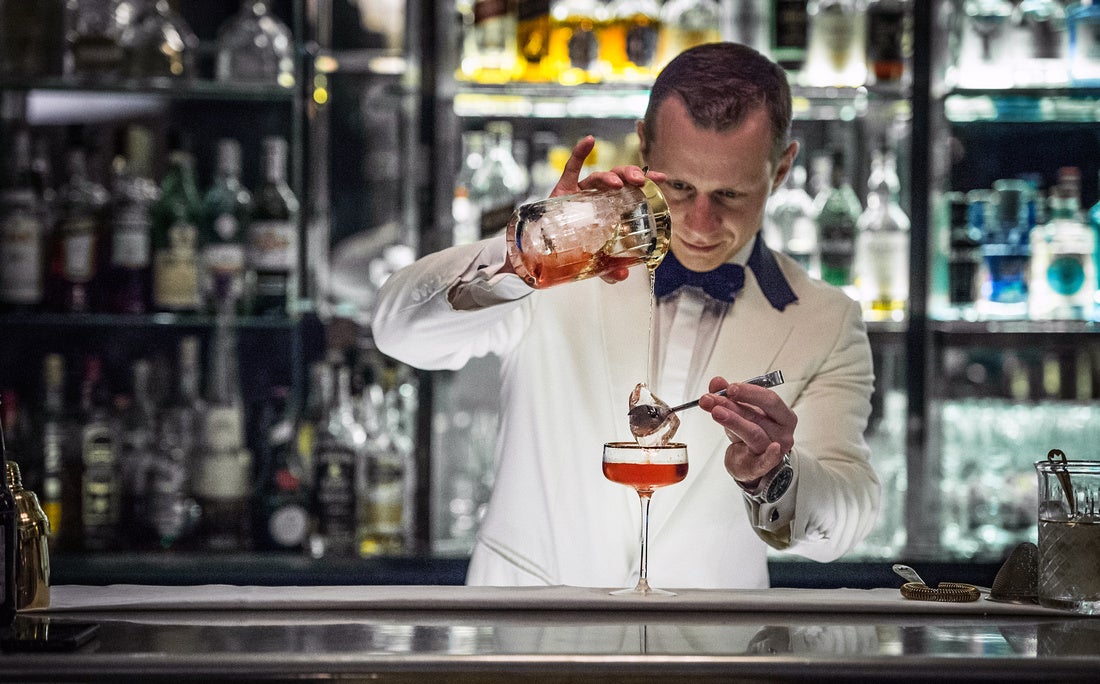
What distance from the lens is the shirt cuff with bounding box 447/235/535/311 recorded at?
1613 mm

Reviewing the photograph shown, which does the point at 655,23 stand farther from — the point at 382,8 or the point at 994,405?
the point at 994,405

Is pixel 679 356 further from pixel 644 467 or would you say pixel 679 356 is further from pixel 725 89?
pixel 644 467

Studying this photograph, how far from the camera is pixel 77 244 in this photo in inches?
108

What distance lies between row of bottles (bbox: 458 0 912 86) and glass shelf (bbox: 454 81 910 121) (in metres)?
0.03

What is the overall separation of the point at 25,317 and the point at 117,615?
160 cm

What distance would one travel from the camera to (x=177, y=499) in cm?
272

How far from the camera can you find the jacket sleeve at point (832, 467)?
1.64 metres

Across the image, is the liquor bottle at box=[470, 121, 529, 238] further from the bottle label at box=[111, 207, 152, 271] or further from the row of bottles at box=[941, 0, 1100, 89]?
the row of bottles at box=[941, 0, 1100, 89]

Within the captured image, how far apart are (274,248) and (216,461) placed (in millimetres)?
518

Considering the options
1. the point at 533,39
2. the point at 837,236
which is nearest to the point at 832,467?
the point at 837,236

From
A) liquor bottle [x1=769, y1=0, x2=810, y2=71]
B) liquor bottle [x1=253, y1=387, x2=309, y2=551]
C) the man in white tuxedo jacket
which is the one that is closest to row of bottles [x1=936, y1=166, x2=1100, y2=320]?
liquor bottle [x1=769, y1=0, x2=810, y2=71]

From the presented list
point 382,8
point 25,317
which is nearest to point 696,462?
point 382,8

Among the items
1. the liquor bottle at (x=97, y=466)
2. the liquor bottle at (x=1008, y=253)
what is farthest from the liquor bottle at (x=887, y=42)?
the liquor bottle at (x=97, y=466)

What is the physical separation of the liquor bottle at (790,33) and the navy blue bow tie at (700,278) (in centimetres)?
102
